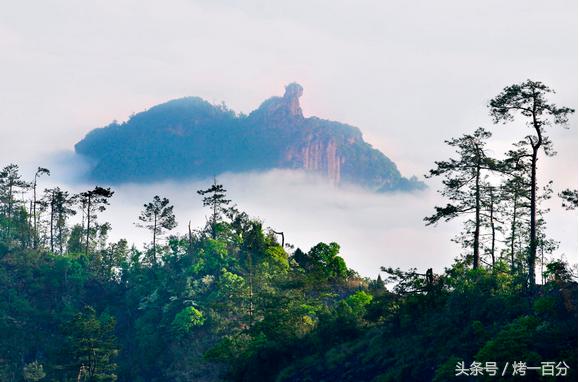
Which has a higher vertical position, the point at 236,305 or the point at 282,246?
the point at 282,246

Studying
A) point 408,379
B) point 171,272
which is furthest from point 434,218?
point 171,272

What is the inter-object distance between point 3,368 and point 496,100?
53.7 m

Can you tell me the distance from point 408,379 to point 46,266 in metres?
59.2

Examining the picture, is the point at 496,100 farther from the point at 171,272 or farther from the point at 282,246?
the point at 171,272

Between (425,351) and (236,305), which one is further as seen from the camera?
(236,305)

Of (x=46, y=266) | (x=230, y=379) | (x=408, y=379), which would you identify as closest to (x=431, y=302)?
(x=408, y=379)

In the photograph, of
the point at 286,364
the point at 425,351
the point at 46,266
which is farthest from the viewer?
the point at 46,266

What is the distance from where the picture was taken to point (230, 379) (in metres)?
40.2

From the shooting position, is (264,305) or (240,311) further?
(240,311)

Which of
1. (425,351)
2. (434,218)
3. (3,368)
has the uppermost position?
(434,218)

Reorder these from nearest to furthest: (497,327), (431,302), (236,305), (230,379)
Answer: (497,327)
(431,302)
(230,379)
(236,305)

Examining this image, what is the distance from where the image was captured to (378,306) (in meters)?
33.4

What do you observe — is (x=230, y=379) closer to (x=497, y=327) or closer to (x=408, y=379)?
(x=408, y=379)

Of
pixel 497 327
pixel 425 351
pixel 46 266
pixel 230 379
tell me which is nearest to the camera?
pixel 497 327
